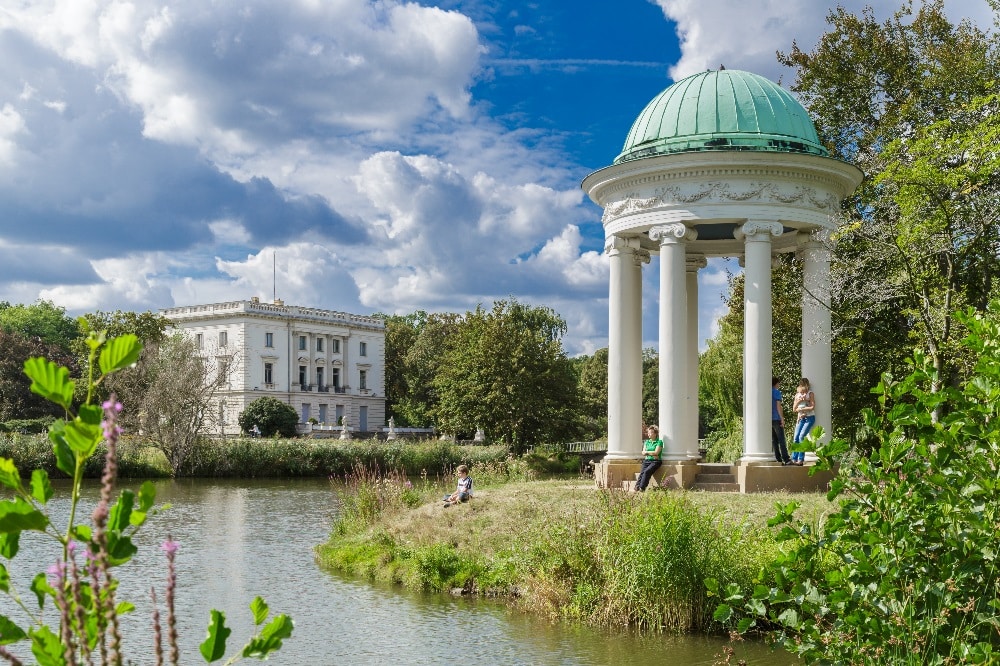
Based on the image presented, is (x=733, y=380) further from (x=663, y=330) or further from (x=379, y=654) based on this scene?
(x=379, y=654)

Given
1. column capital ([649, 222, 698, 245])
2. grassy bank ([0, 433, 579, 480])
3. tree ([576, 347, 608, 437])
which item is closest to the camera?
column capital ([649, 222, 698, 245])

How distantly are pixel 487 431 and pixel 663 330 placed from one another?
38675 millimetres

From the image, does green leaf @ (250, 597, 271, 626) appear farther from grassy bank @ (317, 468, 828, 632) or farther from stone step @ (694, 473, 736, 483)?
stone step @ (694, 473, 736, 483)

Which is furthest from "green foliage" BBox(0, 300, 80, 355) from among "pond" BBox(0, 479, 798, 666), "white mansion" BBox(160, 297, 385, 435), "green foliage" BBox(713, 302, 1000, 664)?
"green foliage" BBox(713, 302, 1000, 664)

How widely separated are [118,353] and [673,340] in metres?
16.0

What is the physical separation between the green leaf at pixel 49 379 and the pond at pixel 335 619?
7.99 m

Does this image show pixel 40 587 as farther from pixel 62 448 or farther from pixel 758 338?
pixel 758 338

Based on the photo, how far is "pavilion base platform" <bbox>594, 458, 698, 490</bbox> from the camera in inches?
717

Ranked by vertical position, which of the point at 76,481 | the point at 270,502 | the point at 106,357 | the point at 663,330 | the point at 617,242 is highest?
the point at 617,242

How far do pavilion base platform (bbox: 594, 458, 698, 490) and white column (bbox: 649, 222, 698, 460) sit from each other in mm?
200

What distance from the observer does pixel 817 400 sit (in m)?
18.7

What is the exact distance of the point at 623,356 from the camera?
19.7 meters

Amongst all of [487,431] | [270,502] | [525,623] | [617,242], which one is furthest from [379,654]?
[487,431]

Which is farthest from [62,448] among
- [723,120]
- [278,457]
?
[278,457]
